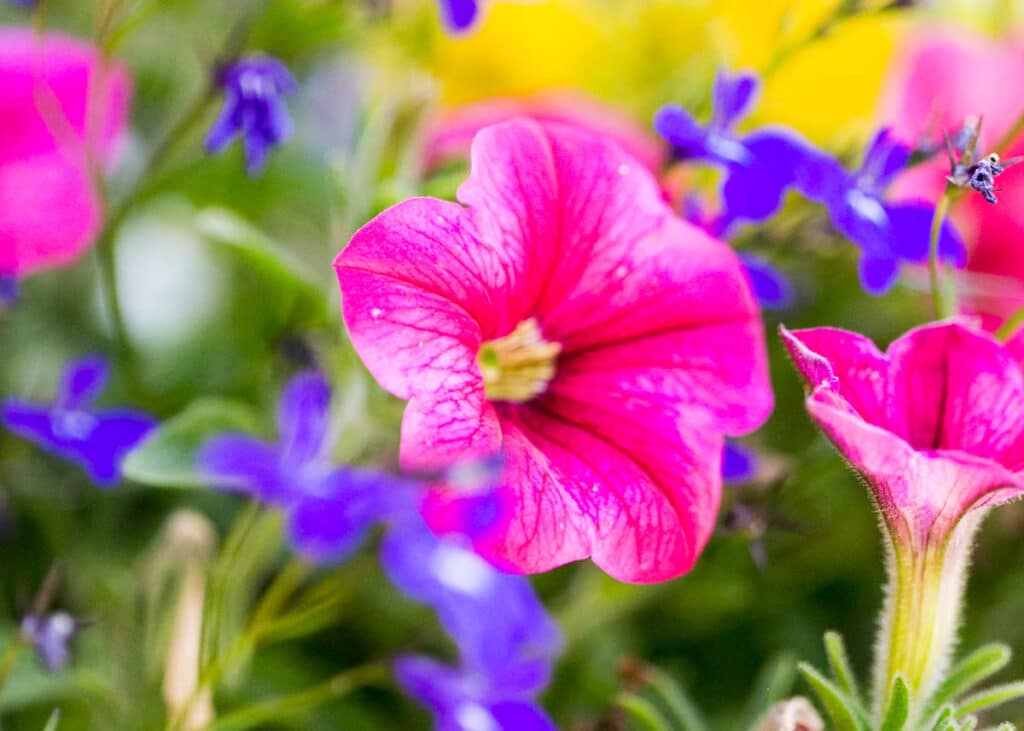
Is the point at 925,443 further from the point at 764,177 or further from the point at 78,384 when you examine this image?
the point at 78,384

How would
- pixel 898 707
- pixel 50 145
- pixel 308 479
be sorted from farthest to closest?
pixel 50 145, pixel 308 479, pixel 898 707

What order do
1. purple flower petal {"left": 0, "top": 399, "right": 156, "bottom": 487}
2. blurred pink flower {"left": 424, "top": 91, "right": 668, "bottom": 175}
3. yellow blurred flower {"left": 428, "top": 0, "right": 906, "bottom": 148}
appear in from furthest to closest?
1. yellow blurred flower {"left": 428, "top": 0, "right": 906, "bottom": 148}
2. blurred pink flower {"left": 424, "top": 91, "right": 668, "bottom": 175}
3. purple flower petal {"left": 0, "top": 399, "right": 156, "bottom": 487}

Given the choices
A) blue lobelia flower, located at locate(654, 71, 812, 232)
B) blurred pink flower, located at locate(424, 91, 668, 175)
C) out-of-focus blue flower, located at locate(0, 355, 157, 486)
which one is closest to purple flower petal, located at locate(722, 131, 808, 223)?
blue lobelia flower, located at locate(654, 71, 812, 232)

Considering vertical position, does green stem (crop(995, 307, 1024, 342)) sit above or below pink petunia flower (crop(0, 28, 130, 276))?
above

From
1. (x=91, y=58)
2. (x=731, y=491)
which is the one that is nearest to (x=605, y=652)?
(x=731, y=491)

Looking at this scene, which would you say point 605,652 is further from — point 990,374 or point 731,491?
point 990,374

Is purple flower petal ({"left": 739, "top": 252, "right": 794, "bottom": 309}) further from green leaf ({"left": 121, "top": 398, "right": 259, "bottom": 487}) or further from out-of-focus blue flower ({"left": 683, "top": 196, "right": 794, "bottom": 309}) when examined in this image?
green leaf ({"left": 121, "top": 398, "right": 259, "bottom": 487})

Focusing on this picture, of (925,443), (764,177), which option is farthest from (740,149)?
(925,443)
